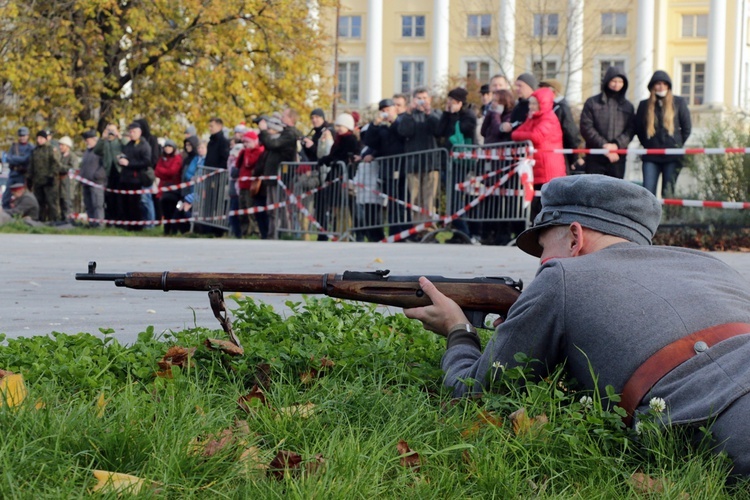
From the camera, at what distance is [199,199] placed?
22922mm

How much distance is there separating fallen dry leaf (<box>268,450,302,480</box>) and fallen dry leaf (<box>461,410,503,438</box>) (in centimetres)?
62

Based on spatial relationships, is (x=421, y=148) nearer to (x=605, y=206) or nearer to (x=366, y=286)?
(x=366, y=286)

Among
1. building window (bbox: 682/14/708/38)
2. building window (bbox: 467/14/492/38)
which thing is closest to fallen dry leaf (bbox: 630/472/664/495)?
building window (bbox: 467/14/492/38)

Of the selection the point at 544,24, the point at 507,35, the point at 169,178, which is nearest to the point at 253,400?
the point at 169,178

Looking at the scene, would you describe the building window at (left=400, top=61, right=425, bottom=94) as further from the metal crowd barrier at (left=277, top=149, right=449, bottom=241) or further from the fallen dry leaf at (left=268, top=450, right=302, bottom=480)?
the fallen dry leaf at (left=268, top=450, right=302, bottom=480)

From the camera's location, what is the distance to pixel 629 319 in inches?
157

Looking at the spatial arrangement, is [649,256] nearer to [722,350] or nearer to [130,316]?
[722,350]

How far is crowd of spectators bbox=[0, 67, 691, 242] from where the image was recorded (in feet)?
53.9

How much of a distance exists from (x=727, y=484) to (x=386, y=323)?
2.79 meters

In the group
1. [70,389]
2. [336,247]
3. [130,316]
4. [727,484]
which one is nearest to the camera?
[727,484]

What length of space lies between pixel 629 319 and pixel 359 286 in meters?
1.36

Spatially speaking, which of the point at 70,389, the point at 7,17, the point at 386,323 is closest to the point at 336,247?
the point at 386,323

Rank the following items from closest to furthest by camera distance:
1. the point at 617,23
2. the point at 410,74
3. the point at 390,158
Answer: the point at 390,158, the point at 617,23, the point at 410,74

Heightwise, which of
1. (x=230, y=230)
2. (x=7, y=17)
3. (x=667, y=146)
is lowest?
(x=230, y=230)
